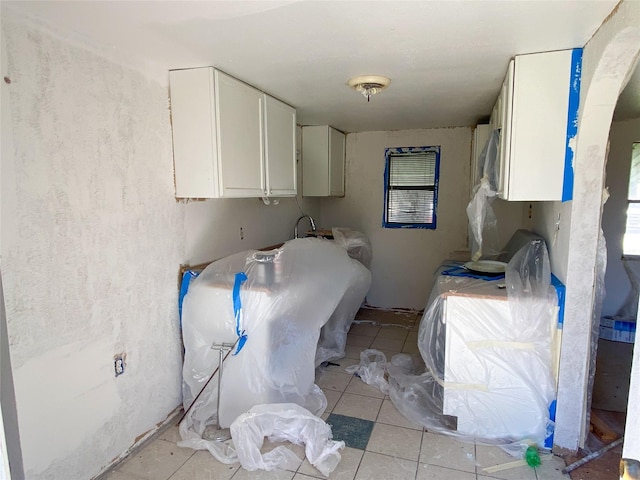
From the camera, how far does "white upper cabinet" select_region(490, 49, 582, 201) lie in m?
1.77

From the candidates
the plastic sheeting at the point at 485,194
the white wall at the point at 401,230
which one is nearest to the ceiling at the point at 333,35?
the plastic sheeting at the point at 485,194

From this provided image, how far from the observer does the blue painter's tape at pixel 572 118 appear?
174 cm

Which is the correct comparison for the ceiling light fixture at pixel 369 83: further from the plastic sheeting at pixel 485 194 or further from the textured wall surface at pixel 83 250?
the textured wall surface at pixel 83 250

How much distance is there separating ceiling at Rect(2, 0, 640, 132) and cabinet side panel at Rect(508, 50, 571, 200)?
0.29ft

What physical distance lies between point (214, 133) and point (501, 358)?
1851 millimetres

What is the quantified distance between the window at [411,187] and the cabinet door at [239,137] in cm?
193

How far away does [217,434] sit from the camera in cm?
208

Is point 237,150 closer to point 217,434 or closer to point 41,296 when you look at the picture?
point 41,296

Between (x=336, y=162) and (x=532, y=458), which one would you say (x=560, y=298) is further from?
(x=336, y=162)

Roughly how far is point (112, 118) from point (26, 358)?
1054mm

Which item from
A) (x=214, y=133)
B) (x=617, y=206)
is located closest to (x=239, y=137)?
(x=214, y=133)

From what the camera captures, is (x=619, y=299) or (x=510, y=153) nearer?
(x=510, y=153)

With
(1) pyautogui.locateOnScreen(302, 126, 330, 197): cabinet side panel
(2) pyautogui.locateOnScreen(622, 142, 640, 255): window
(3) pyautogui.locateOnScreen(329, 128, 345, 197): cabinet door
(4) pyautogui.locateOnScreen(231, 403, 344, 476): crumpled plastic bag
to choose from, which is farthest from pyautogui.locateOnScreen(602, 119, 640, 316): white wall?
(4) pyautogui.locateOnScreen(231, 403, 344, 476): crumpled plastic bag

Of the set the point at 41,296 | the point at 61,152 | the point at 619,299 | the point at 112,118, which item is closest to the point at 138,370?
the point at 41,296
